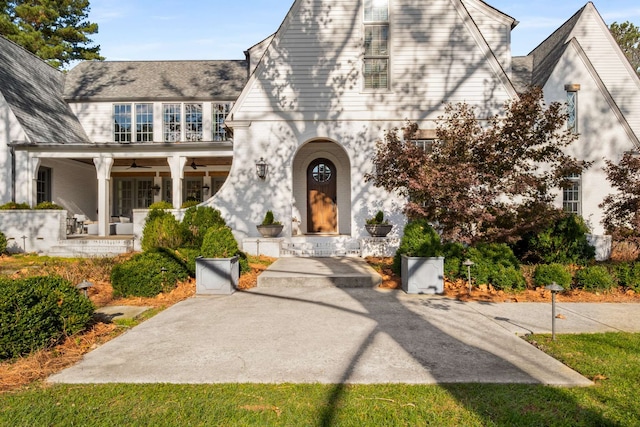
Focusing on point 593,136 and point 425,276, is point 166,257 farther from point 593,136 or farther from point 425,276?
point 593,136

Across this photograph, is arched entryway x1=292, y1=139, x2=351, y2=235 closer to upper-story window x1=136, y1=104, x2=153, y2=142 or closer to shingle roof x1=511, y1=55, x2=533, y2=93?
upper-story window x1=136, y1=104, x2=153, y2=142

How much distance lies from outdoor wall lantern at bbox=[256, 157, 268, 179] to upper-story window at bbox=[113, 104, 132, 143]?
9.64 meters

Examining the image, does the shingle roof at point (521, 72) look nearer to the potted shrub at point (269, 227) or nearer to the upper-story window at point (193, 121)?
the potted shrub at point (269, 227)

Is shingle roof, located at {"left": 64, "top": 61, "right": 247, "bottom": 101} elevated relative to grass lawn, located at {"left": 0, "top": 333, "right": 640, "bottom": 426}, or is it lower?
elevated

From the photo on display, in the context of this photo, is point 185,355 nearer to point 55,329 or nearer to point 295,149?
point 55,329

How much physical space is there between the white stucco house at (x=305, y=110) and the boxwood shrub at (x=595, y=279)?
5605 millimetres

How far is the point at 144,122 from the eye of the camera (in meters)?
18.5

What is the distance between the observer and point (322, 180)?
50.1 ft

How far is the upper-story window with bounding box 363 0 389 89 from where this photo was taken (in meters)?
12.8

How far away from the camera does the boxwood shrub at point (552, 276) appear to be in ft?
25.1

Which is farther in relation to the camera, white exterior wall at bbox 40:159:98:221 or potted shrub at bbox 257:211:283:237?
white exterior wall at bbox 40:159:98:221

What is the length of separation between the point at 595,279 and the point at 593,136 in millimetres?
9876

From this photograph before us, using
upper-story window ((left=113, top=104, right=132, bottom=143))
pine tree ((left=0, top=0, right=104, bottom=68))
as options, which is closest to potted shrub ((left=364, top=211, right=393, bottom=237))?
upper-story window ((left=113, top=104, right=132, bottom=143))

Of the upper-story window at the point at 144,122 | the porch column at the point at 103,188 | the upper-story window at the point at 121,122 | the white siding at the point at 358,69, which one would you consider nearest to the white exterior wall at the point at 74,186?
the upper-story window at the point at 121,122
